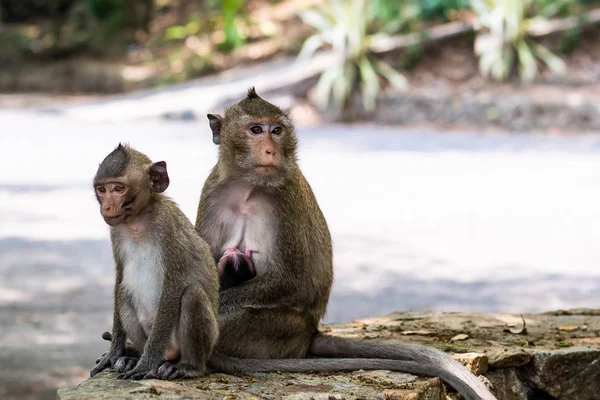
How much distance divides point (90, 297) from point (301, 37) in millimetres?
17786

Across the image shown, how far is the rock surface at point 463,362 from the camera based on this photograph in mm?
3889

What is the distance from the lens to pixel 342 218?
11898 mm

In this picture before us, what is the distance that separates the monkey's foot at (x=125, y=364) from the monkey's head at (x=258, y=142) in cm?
94

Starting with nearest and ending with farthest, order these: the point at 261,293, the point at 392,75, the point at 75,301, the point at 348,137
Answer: the point at 261,293 → the point at 75,301 → the point at 348,137 → the point at 392,75

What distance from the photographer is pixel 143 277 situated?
157 inches

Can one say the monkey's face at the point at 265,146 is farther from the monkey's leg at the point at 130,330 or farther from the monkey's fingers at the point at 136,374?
the monkey's fingers at the point at 136,374

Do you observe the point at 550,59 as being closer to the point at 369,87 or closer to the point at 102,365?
the point at 369,87

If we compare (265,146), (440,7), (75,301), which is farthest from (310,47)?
(265,146)

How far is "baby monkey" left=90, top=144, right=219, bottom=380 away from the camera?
150 inches

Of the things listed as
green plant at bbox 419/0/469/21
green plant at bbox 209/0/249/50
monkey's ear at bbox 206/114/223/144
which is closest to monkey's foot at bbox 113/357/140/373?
monkey's ear at bbox 206/114/223/144

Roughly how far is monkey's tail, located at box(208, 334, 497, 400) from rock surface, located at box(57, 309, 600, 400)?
0.16ft

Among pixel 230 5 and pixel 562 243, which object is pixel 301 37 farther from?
pixel 562 243

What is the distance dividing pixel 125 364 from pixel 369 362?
1.08 m

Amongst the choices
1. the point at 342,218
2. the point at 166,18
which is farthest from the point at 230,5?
the point at 342,218
